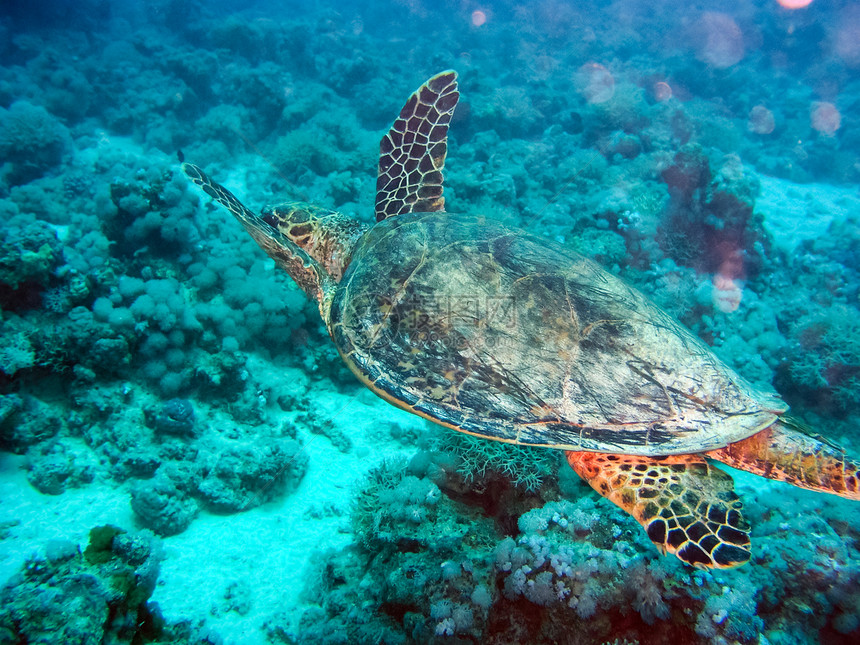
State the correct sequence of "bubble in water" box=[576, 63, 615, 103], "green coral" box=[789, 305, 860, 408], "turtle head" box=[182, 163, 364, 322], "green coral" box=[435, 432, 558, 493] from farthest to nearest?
"bubble in water" box=[576, 63, 615, 103]
"green coral" box=[789, 305, 860, 408]
"turtle head" box=[182, 163, 364, 322]
"green coral" box=[435, 432, 558, 493]

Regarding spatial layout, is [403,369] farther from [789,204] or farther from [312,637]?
[789,204]

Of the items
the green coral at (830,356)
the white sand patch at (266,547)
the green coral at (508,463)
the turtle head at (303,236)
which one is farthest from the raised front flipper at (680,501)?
the green coral at (830,356)

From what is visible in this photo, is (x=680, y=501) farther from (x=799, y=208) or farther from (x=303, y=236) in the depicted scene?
(x=799, y=208)

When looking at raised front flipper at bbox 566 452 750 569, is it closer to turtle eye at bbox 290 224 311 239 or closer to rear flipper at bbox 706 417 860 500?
rear flipper at bbox 706 417 860 500

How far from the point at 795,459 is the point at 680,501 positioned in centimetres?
80

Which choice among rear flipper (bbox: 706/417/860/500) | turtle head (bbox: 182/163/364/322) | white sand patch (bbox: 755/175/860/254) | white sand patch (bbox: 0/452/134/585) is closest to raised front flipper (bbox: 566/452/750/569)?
rear flipper (bbox: 706/417/860/500)

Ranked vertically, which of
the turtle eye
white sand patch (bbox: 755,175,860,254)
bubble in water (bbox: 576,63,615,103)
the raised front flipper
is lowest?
the raised front flipper

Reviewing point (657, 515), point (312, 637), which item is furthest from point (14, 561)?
point (657, 515)

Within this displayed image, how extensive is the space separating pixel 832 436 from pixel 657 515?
496cm

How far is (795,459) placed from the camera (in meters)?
2.16

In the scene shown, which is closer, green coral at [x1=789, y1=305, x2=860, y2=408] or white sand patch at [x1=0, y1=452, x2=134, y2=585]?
white sand patch at [x1=0, y1=452, x2=134, y2=585]

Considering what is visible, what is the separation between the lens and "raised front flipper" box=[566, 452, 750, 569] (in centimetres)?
186

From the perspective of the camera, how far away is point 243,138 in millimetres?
9367

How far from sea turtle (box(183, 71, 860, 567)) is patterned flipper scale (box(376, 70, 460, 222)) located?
58.2 inches
